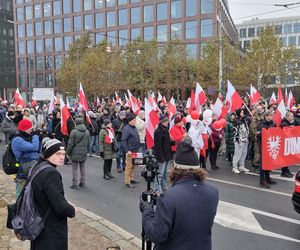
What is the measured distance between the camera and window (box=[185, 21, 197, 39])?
53.4 metres

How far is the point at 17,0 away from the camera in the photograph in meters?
76.0

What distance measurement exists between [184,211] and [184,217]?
0.16ft

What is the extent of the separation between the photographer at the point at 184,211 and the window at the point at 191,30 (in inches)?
2074

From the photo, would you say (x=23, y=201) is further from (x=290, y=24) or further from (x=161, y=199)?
(x=290, y=24)

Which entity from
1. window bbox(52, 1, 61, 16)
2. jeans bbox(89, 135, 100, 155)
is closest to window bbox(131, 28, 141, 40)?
window bbox(52, 1, 61, 16)

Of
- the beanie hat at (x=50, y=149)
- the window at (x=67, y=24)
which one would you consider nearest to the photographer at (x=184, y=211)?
the beanie hat at (x=50, y=149)

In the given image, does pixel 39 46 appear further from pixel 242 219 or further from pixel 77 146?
pixel 242 219

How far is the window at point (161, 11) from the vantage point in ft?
186

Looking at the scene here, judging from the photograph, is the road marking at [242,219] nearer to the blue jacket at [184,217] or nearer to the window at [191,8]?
the blue jacket at [184,217]

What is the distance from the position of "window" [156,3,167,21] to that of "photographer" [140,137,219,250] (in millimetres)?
56475

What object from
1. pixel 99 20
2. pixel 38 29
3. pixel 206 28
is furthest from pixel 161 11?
pixel 38 29

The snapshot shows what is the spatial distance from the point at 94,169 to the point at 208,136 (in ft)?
11.3

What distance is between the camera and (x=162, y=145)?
25.8 ft

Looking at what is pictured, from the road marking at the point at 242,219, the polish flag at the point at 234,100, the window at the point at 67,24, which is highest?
the window at the point at 67,24
